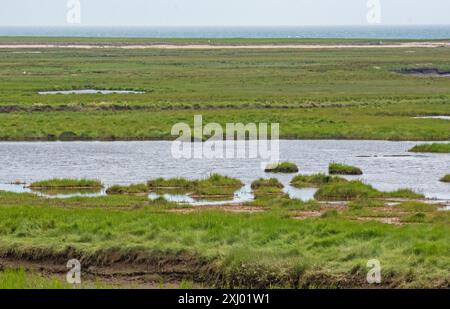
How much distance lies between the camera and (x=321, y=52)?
14238cm

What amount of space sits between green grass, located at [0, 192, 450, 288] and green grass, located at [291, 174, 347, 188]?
8238 mm

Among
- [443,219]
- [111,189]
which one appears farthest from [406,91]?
[443,219]

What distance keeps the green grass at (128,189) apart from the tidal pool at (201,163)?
2.21 meters

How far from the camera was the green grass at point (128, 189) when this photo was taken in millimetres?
33781

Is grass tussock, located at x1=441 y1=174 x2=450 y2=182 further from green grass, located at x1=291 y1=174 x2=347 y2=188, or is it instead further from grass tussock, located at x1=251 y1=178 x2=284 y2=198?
grass tussock, located at x1=251 y1=178 x2=284 y2=198

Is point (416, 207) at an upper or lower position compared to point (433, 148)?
upper

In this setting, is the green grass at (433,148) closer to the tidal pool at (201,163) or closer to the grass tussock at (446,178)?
the tidal pool at (201,163)

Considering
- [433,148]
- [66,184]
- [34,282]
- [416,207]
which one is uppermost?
[34,282]

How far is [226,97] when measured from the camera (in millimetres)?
70062

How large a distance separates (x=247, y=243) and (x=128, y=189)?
1216 cm

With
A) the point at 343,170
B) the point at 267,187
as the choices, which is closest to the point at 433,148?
the point at 343,170

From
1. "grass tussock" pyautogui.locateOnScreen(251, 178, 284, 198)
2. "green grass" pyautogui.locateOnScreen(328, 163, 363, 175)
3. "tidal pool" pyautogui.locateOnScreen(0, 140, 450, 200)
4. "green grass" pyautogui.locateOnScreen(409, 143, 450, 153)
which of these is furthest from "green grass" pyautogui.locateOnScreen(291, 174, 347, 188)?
"green grass" pyautogui.locateOnScreen(409, 143, 450, 153)

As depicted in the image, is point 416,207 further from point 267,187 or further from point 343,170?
point 343,170

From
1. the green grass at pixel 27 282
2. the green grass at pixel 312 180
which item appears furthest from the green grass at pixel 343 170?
the green grass at pixel 27 282
